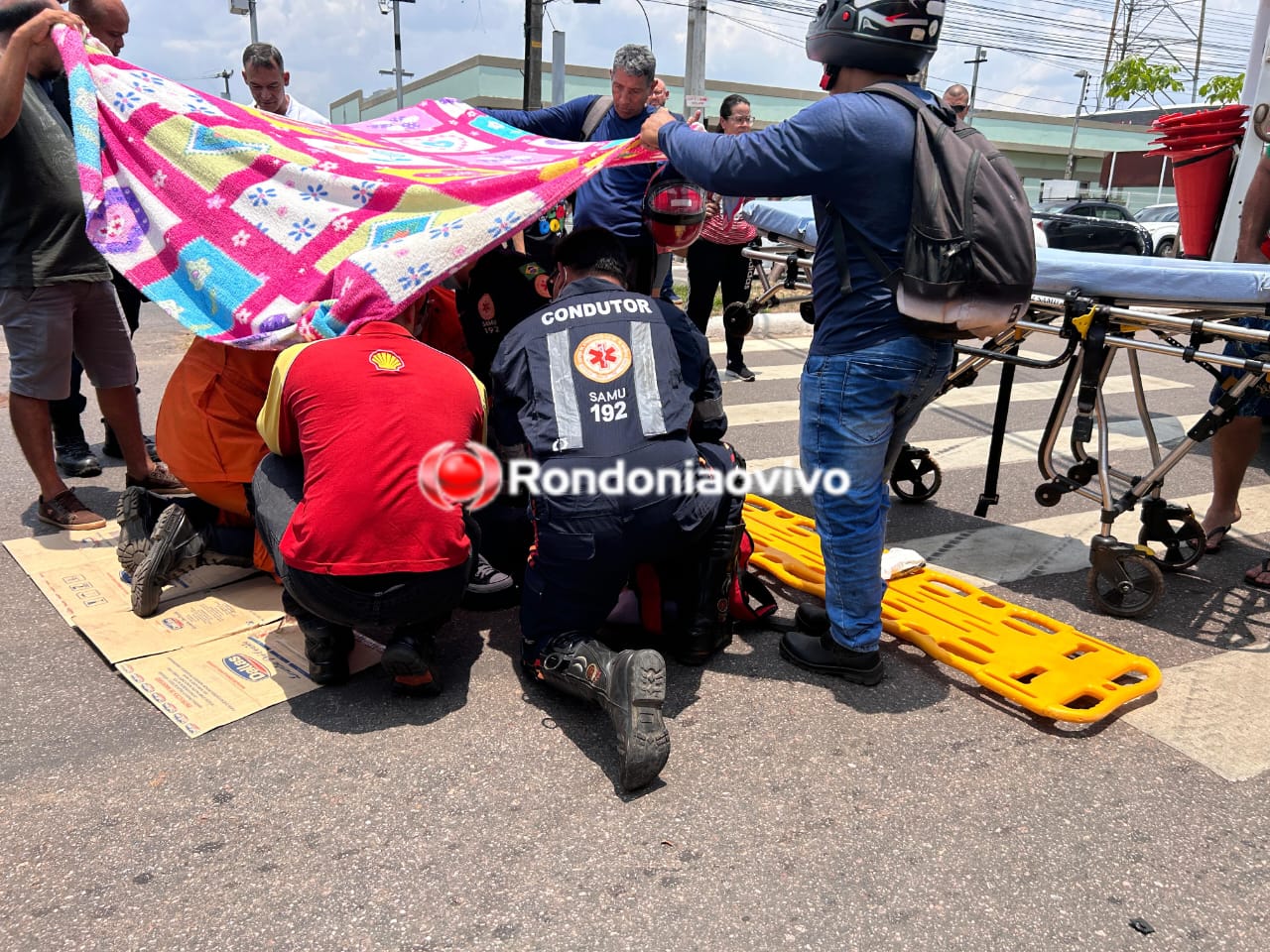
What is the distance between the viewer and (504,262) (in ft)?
13.0

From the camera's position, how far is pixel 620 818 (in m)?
2.32

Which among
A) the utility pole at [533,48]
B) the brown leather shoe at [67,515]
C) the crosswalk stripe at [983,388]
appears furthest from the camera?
the utility pole at [533,48]

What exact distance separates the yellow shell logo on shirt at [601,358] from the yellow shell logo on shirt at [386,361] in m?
0.55

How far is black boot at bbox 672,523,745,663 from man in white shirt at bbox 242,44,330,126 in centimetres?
378

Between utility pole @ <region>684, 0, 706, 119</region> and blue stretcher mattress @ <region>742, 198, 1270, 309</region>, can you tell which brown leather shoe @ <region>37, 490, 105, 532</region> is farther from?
utility pole @ <region>684, 0, 706, 119</region>


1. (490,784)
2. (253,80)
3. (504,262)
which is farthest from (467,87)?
(490,784)

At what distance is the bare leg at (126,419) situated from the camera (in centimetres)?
433

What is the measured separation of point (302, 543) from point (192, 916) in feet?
3.29

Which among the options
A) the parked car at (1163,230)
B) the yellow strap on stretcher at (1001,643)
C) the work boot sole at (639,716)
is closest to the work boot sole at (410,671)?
the work boot sole at (639,716)

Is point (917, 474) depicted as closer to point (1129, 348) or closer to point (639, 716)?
point (1129, 348)

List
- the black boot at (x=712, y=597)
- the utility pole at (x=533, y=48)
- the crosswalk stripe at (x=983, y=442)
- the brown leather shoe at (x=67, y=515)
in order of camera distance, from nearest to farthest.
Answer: the black boot at (x=712, y=597) → the brown leather shoe at (x=67, y=515) → the crosswalk stripe at (x=983, y=442) → the utility pole at (x=533, y=48)

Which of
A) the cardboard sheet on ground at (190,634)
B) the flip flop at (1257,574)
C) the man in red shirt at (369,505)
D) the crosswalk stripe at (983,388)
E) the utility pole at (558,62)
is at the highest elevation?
the utility pole at (558,62)

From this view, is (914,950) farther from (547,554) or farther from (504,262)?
Result: (504,262)

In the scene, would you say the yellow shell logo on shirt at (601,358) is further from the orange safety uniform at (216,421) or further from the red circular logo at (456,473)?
the orange safety uniform at (216,421)
